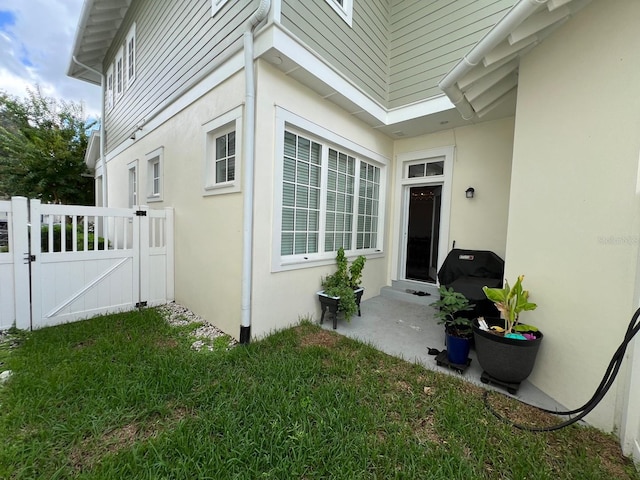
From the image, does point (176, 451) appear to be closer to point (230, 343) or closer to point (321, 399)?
point (321, 399)

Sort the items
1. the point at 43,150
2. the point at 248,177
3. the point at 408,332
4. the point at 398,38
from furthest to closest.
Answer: the point at 43,150, the point at 398,38, the point at 408,332, the point at 248,177

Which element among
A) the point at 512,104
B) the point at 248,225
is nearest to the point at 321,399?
the point at 248,225

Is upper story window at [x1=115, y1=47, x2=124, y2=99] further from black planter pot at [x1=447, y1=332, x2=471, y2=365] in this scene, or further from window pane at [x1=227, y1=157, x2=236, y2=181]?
black planter pot at [x1=447, y1=332, x2=471, y2=365]

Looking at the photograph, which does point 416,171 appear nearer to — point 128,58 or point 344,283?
point 344,283

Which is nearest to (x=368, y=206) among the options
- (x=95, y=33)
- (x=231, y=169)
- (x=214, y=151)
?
(x=231, y=169)

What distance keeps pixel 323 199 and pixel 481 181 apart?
9.24 feet

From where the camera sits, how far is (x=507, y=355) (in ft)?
7.51

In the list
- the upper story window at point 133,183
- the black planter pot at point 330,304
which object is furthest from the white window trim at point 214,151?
the upper story window at point 133,183

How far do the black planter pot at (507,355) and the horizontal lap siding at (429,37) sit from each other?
387cm

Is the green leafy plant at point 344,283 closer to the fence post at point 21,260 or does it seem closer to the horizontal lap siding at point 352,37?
the horizontal lap siding at point 352,37

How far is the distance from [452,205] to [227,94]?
4.19 m

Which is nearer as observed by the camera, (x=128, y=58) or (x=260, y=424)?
(x=260, y=424)

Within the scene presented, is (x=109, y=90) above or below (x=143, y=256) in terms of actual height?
above

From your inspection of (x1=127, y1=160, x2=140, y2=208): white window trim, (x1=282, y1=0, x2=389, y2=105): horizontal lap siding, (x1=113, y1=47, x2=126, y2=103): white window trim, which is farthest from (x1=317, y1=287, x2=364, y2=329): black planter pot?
(x1=113, y1=47, x2=126, y2=103): white window trim
